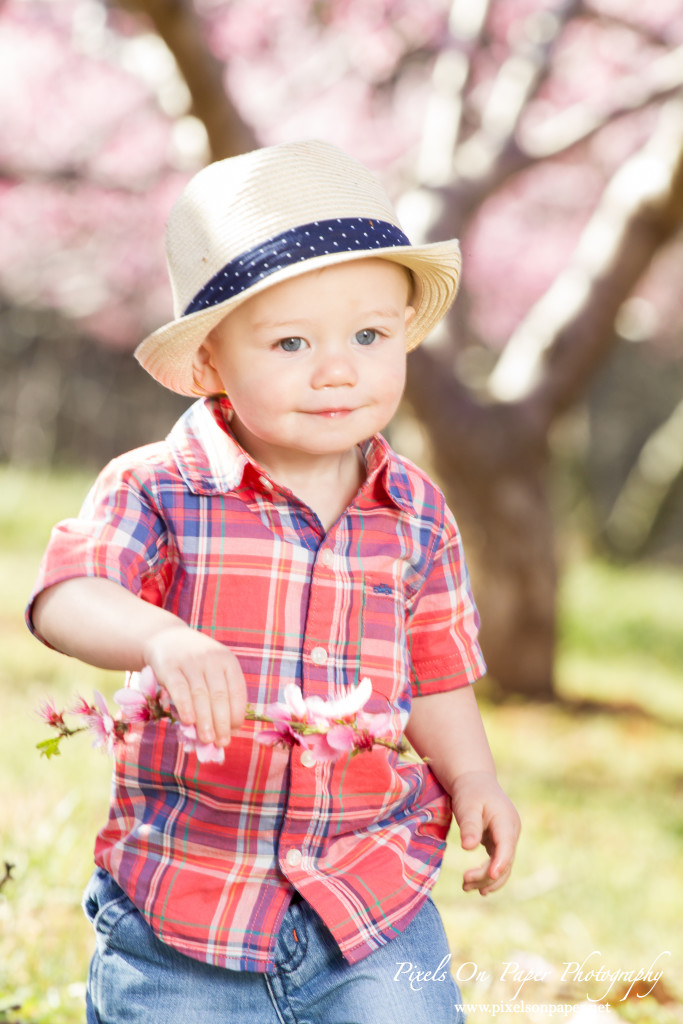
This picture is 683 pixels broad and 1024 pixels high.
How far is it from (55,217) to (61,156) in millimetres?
708

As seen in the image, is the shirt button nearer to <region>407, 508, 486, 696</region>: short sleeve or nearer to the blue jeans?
<region>407, 508, 486, 696</region>: short sleeve

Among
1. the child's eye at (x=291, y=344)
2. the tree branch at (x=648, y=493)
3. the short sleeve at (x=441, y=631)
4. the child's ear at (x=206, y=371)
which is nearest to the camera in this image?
the child's eye at (x=291, y=344)

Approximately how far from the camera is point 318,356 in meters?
1.62

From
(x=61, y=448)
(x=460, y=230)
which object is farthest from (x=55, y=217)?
(x=460, y=230)

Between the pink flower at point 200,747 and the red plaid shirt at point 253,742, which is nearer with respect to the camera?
the pink flower at point 200,747

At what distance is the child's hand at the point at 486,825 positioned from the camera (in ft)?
5.60

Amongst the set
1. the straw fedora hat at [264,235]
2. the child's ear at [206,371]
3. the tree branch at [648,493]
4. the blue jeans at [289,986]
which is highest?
the straw fedora hat at [264,235]

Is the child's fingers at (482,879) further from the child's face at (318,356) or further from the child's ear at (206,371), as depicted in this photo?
the child's ear at (206,371)

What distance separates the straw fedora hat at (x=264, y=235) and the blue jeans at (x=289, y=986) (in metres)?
0.82

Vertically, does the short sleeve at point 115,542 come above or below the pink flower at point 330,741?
above

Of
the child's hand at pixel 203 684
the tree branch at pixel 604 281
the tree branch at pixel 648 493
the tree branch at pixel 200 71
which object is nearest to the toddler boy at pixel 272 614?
the child's hand at pixel 203 684

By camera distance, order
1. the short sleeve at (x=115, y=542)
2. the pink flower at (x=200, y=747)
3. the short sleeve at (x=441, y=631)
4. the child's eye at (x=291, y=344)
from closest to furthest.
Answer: the pink flower at (x=200, y=747) < the short sleeve at (x=115, y=542) < the child's eye at (x=291, y=344) < the short sleeve at (x=441, y=631)

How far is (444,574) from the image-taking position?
186 cm

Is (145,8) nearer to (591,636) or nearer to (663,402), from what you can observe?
(591,636)
